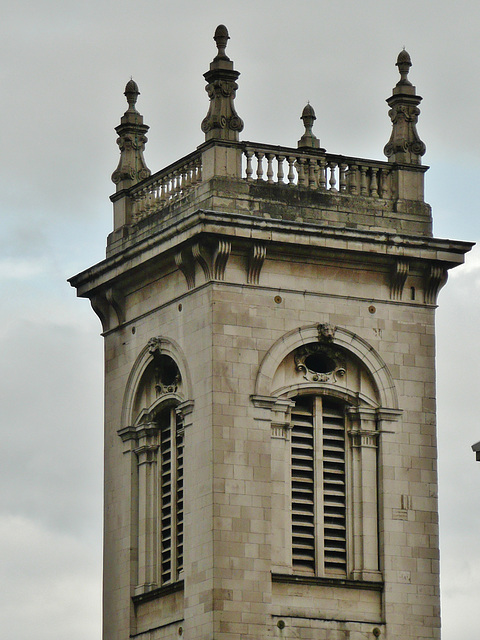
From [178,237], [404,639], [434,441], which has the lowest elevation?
[404,639]

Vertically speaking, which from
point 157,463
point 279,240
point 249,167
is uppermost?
point 249,167

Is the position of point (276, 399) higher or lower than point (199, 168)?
lower

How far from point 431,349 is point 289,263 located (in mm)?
3642

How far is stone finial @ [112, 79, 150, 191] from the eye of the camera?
63188mm

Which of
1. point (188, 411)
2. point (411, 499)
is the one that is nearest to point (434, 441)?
point (411, 499)

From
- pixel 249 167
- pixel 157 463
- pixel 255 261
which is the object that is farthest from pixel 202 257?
pixel 157 463

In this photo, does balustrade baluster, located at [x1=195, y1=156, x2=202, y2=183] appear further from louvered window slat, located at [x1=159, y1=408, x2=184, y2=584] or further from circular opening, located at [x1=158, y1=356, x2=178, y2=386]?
louvered window slat, located at [x1=159, y1=408, x2=184, y2=584]

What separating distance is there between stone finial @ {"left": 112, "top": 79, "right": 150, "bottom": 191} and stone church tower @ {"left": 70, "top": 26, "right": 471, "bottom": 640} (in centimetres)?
201

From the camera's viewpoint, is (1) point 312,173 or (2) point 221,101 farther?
(1) point 312,173

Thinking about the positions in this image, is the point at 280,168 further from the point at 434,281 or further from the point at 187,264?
the point at 434,281

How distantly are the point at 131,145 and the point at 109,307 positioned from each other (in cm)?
394

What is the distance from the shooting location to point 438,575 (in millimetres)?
58688

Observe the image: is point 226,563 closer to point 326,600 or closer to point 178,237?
point 326,600

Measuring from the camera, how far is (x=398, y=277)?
59.7 m
